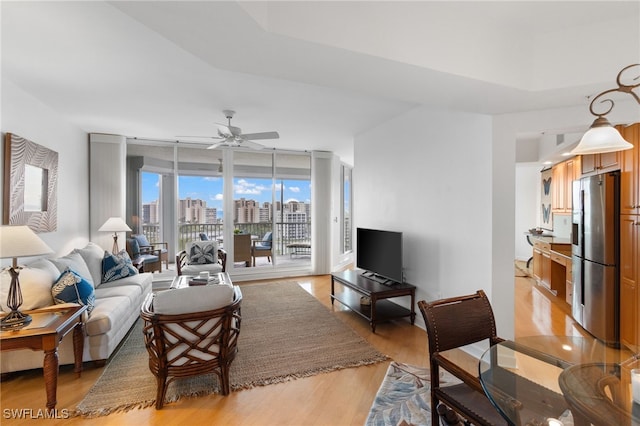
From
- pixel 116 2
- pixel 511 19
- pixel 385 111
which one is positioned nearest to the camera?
pixel 116 2

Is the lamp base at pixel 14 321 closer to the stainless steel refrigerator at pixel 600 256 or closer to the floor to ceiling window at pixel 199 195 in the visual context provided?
the floor to ceiling window at pixel 199 195

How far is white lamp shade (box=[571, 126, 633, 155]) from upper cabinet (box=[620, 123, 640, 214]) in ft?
6.62

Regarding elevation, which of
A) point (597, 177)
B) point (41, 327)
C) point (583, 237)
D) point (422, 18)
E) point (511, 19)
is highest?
point (511, 19)

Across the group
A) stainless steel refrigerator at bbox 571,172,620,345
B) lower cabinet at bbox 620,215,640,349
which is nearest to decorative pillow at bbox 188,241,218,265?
stainless steel refrigerator at bbox 571,172,620,345

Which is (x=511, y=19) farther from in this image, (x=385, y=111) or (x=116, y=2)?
(x=116, y=2)

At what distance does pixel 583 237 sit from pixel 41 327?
5.21m

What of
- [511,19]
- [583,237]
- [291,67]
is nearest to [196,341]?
[291,67]

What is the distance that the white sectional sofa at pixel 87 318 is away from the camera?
2482 mm

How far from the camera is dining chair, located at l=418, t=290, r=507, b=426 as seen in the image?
1441 mm

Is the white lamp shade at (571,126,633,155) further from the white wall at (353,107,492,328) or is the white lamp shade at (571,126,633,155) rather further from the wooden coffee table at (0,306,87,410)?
the wooden coffee table at (0,306,87,410)

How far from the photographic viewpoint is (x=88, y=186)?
504cm

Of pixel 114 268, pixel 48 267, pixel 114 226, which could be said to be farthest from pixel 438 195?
pixel 114 226

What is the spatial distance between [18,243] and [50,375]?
958 mm

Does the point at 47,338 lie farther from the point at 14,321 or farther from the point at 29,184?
the point at 29,184
